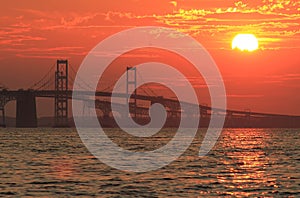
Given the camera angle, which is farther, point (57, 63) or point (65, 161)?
point (57, 63)

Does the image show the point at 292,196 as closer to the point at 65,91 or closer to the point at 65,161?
the point at 65,161

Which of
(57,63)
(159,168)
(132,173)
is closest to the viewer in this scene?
(132,173)

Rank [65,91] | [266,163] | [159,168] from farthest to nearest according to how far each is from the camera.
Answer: [65,91]
[266,163]
[159,168]

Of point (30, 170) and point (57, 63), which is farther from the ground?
point (57, 63)

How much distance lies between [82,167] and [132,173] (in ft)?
18.3

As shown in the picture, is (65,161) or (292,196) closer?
(292,196)

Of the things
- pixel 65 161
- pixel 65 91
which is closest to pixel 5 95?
pixel 65 91

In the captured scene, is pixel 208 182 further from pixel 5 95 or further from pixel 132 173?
pixel 5 95

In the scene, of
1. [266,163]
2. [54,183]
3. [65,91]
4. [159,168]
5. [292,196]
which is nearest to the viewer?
[292,196]

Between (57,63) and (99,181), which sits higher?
(57,63)

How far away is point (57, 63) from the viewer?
186 meters

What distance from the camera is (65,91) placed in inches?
6048

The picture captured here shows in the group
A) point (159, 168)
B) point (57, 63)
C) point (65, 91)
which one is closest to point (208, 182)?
point (159, 168)

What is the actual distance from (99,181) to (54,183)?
2.23 metres
